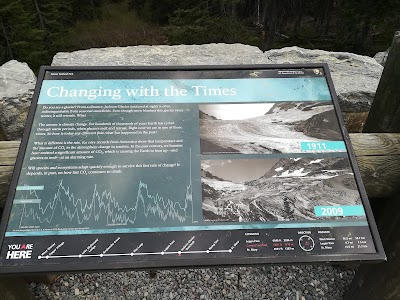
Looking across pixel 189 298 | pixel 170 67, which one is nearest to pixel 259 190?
pixel 170 67

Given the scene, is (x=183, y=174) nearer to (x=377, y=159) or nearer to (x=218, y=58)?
(x=377, y=159)

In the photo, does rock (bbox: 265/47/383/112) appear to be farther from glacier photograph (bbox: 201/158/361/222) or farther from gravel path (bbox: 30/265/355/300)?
glacier photograph (bbox: 201/158/361/222)

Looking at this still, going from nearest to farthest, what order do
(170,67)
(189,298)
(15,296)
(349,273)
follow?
(170,67), (15,296), (189,298), (349,273)

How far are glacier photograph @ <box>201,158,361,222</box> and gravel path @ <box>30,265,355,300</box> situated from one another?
55.6 inches

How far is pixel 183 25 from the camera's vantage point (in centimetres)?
1228

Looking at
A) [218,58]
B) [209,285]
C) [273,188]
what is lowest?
[209,285]

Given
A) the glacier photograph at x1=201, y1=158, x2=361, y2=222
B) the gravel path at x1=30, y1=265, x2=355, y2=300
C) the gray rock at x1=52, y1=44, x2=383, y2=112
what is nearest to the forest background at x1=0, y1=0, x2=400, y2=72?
the gray rock at x1=52, y1=44, x2=383, y2=112

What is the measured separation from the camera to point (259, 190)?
1589 mm

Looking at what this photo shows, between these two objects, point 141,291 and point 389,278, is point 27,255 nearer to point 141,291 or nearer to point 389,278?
point 141,291

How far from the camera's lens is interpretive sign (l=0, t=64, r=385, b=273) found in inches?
57.1

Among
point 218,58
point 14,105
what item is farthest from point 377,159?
point 14,105

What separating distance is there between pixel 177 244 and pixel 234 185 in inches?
13.7

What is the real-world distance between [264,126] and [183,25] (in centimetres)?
1132

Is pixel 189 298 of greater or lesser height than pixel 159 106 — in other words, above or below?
below
